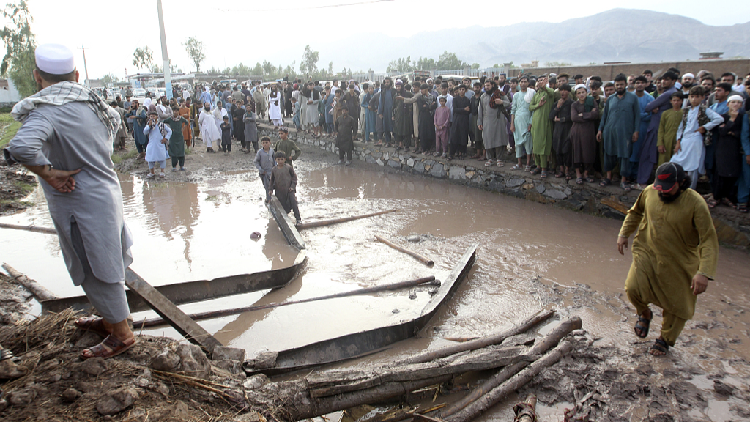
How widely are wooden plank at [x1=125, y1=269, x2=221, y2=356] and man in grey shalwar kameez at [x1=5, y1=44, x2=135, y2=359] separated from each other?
506 millimetres

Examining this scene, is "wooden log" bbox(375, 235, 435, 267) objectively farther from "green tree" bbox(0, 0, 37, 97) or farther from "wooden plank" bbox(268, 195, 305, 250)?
"green tree" bbox(0, 0, 37, 97)

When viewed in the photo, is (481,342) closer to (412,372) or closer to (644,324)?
(412,372)

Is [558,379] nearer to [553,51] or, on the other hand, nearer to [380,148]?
[380,148]

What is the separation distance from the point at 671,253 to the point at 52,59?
15.5 feet

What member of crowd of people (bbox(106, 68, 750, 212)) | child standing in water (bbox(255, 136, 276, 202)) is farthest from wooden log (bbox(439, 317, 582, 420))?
child standing in water (bbox(255, 136, 276, 202))

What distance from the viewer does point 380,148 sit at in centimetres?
1376

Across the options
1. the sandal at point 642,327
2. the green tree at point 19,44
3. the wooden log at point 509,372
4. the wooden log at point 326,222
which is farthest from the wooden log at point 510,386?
the green tree at point 19,44

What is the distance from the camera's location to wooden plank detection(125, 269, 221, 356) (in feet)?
11.3

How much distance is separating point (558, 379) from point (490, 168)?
7.11 meters

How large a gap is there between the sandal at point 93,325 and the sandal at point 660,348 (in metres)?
4.35

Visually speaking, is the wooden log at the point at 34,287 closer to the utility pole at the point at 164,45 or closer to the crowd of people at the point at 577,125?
the crowd of people at the point at 577,125

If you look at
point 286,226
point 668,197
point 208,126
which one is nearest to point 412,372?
point 668,197

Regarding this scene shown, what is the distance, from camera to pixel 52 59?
108 inches

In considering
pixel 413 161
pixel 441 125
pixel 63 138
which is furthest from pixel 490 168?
pixel 63 138
